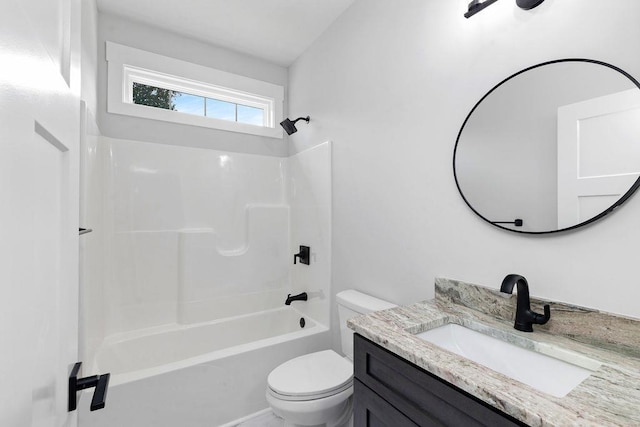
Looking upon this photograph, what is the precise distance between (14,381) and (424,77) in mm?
1710

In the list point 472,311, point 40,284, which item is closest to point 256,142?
point 472,311

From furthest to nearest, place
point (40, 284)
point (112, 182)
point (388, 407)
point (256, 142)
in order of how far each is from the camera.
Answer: point (256, 142) < point (112, 182) < point (388, 407) < point (40, 284)

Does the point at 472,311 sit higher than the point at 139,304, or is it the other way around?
the point at 472,311

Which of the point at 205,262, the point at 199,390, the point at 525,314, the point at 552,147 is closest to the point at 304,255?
the point at 205,262

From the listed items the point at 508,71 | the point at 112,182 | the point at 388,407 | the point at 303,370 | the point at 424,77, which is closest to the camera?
the point at 388,407

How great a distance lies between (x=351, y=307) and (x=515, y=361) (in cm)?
90

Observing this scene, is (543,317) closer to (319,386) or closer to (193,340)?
(319,386)

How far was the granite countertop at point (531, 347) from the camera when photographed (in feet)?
2.05

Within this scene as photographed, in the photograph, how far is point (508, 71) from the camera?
1162 millimetres

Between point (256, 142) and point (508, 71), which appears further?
point (256, 142)

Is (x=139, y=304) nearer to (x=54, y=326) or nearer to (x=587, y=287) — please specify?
(x=54, y=326)

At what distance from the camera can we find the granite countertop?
2.05 ft

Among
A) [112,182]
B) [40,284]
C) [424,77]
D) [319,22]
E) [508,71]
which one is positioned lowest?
[40,284]

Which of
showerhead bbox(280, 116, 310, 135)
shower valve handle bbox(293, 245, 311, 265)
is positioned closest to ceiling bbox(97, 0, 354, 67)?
showerhead bbox(280, 116, 310, 135)
